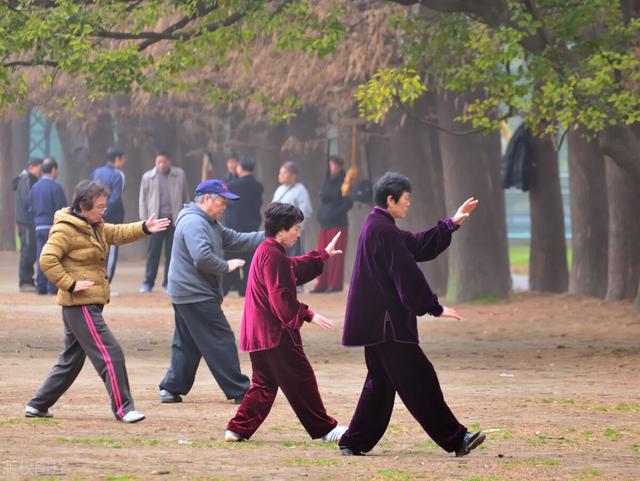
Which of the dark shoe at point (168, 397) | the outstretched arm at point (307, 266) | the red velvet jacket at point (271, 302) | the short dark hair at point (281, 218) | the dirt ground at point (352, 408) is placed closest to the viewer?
the dirt ground at point (352, 408)

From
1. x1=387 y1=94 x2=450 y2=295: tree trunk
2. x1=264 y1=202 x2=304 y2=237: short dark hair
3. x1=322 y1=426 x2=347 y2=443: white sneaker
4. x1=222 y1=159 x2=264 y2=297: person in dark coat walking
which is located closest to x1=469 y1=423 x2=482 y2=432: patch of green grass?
x1=322 y1=426 x2=347 y2=443: white sneaker

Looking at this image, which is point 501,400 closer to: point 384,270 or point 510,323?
point 384,270

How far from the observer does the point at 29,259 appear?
84.6ft

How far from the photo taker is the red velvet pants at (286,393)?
10172mm

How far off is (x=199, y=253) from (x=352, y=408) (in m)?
1.50

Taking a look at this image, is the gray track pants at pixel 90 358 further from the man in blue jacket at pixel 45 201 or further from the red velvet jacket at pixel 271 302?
the man in blue jacket at pixel 45 201

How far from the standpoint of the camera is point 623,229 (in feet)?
72.3

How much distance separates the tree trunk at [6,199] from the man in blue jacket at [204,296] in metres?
27.9

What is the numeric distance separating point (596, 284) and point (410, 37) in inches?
201

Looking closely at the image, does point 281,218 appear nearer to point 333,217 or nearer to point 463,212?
point 463,212

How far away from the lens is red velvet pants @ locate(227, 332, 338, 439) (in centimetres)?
1017

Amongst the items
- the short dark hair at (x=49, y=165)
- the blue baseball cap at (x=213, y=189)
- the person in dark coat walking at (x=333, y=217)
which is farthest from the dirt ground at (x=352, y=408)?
the person in dark coat walking at (x=333, y=217)

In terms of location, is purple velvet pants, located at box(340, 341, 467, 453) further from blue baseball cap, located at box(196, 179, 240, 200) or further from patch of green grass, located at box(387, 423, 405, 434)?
blue baseball cap, located at box(196, 179, 240, 200)

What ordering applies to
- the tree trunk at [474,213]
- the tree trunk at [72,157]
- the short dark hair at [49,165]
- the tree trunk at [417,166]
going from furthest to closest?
the tree trunk at [72,157] < the tree trunk at [417,166] < the short dark hair at [49,165] < the tree trunk at [474,213]
